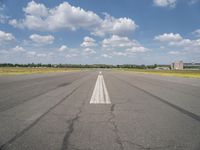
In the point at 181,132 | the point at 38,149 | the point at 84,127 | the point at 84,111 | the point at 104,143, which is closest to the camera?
the point at 38,149

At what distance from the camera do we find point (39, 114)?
23.2 ft

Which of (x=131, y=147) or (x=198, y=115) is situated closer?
(x=131, y=147)

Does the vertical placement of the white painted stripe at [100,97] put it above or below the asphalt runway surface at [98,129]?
below

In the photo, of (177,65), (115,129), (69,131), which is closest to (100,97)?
(115,129)

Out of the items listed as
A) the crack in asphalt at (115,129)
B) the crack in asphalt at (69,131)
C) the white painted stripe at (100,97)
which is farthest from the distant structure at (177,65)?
the crack in asphalt at (69,131)

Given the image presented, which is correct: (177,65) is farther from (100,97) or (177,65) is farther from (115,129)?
(115,129)

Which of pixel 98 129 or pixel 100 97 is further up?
pixel 98 129

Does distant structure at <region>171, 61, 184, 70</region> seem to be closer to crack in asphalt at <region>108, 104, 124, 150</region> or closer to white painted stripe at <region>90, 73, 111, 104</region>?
white painted stripe at <region>90, 73, 111, 104</region>

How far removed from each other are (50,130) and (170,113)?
4278mm

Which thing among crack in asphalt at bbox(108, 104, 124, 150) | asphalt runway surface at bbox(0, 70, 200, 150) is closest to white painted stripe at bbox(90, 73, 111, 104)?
asphalt runway surface at bbox(0, 70, 200, 150)

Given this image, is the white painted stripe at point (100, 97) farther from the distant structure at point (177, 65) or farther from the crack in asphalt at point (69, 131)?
the distant structure at point (177, 65)

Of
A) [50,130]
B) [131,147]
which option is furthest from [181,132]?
[50,130]

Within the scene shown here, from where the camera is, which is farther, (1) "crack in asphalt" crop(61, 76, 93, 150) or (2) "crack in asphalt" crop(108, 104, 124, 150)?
(2) "crack in asphalt" crop(108, 104, 124, 150)

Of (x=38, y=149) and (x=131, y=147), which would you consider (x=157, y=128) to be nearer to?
(x=131, y=147)
